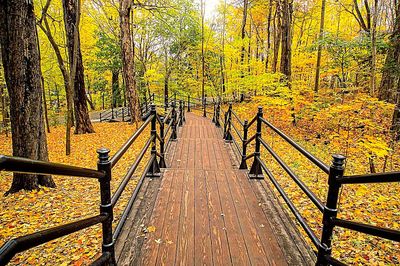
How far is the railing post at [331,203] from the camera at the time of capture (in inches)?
72.1

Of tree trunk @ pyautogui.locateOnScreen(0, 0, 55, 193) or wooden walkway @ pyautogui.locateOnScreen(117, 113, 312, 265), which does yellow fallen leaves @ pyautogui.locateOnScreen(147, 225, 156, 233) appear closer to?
wooden walkway @ pyautogui.locateOnScreen(117, 113, 312, 265)

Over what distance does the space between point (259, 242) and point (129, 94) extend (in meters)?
10.8

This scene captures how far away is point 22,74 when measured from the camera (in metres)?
4.34

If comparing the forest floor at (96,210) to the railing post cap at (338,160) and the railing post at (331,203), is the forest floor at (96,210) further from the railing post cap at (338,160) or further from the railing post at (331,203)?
the railing post cap at (338,160)

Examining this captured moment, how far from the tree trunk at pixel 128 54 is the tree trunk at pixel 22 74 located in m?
6.87

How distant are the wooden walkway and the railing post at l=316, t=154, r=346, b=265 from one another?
1.14ft

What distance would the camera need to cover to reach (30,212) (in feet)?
14.4

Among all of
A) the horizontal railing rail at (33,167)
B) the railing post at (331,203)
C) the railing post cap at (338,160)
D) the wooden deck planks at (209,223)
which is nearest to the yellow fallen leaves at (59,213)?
the wooden deck planks at (209,223)

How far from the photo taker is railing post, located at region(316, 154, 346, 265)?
1.83 m

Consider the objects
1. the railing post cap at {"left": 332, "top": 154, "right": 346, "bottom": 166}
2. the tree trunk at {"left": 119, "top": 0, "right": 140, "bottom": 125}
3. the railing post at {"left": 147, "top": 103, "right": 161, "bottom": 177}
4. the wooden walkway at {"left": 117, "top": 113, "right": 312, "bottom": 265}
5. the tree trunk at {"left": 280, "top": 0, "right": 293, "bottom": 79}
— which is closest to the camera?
the railing post cap at {"left": 332, "top": 154, "right": 346, "bottom": 166}

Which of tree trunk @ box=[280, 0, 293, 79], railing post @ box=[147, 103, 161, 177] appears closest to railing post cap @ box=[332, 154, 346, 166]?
railing post @ box=[147, 103, 161, 177]

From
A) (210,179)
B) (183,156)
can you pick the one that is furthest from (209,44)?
(210,179)

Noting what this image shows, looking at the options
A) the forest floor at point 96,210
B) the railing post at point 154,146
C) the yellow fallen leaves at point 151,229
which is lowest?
the forest floor at point 96,210

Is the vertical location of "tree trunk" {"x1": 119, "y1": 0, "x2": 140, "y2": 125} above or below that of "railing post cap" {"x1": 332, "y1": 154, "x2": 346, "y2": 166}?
above
